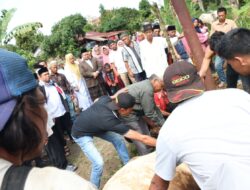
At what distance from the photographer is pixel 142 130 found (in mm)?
5758

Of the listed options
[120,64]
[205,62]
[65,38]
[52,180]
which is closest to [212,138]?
[52,180]

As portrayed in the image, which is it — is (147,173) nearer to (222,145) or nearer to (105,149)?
(222,145)

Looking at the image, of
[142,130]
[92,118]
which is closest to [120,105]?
[92,118]

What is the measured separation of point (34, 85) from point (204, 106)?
4.27 feet

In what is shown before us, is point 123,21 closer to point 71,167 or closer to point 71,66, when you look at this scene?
point 71,66

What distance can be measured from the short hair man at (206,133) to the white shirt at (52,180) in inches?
47.6

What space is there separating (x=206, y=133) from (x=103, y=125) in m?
2.70

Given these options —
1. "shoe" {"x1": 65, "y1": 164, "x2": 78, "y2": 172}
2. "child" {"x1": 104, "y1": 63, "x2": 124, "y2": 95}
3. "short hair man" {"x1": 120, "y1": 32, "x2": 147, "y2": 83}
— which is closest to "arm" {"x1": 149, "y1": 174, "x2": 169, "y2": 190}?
"shoe" {"x1": 65, "y1": 164, "x2": 78, "y2": 172}

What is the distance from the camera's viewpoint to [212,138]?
216 cm

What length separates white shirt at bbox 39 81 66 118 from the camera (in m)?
6.51

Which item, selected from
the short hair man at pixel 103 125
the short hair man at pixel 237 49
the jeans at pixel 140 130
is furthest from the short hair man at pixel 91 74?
the short hair man at pixel 237 49

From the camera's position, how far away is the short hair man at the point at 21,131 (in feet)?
3.42

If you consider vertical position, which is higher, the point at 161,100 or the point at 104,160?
the point at 161,100

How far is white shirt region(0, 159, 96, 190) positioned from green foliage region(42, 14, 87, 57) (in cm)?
3041
